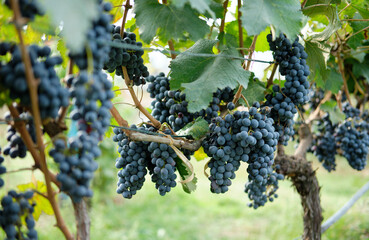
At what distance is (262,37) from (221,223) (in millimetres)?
3938

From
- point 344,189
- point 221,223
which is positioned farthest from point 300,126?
point 344,189

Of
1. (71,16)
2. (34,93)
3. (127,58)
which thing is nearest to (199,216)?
(127,58)

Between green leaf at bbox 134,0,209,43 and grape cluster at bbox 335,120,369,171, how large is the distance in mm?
1363

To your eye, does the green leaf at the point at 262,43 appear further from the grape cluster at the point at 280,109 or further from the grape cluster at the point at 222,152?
the grape cluster at the point at 222,152

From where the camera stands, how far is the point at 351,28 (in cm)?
190

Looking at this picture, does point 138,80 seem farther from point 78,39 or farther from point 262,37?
point 78,39

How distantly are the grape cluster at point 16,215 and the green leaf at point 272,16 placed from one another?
0.73 meters

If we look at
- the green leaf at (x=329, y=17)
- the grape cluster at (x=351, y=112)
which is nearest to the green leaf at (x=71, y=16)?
the green leaf at (x=329, y=17)

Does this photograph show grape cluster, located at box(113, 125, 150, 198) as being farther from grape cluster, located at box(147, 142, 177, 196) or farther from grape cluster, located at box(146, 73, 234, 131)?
grape cluster, located at box(146, 73, 234, 131)

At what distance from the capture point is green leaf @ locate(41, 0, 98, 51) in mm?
490

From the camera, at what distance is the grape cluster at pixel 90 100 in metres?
0.64

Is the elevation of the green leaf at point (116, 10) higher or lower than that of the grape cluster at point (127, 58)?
higher

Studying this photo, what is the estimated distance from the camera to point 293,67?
4.19 feet

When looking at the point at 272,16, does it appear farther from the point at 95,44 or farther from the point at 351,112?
the point at 351,112
